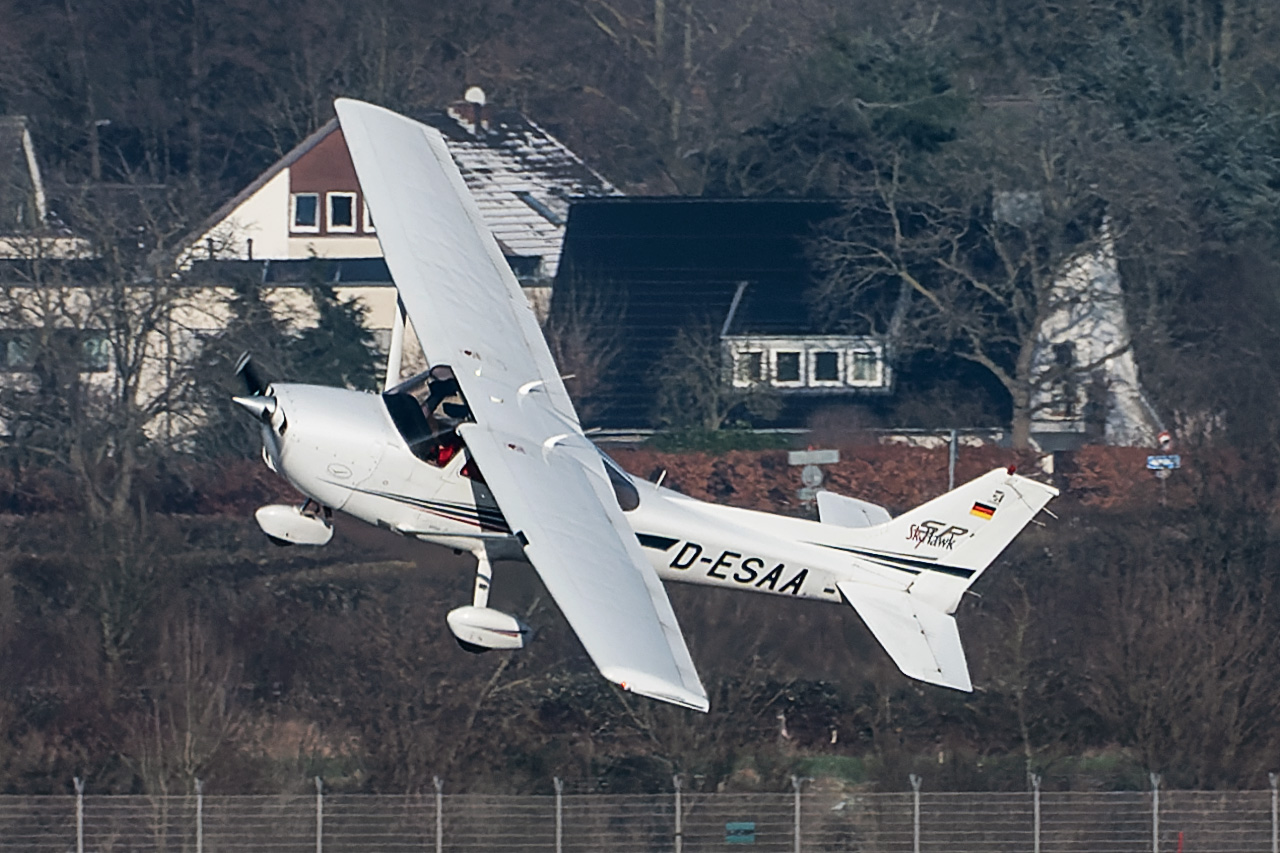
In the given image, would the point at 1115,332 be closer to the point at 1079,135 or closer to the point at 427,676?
the point at 1079,135

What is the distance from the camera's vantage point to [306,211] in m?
47.7

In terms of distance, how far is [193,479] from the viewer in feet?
98.2

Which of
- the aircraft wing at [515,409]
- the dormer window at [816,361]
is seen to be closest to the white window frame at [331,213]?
the dormer window at [816,361]

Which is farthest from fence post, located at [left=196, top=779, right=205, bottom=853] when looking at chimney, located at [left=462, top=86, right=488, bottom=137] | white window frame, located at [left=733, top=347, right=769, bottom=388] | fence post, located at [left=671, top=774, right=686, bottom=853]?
chimney, located at [left=462, top=86, right=488, bottom=137]

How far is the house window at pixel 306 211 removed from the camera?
4753cm

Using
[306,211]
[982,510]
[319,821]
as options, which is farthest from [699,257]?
[982,510]

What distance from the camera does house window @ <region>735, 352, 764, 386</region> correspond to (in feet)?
118

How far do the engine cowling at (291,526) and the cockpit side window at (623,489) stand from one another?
1.99 m

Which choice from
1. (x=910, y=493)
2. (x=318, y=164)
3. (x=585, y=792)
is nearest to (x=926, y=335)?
(x=910, y=493)

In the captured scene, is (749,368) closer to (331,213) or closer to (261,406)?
(331,213)

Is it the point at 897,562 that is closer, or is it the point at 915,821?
the point at 897,562

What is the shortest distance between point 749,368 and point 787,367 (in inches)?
45.0

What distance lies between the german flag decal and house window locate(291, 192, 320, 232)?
33.1 metres

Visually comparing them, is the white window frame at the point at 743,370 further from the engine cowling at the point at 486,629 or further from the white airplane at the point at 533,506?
the engine cowling at the point at 486,629
